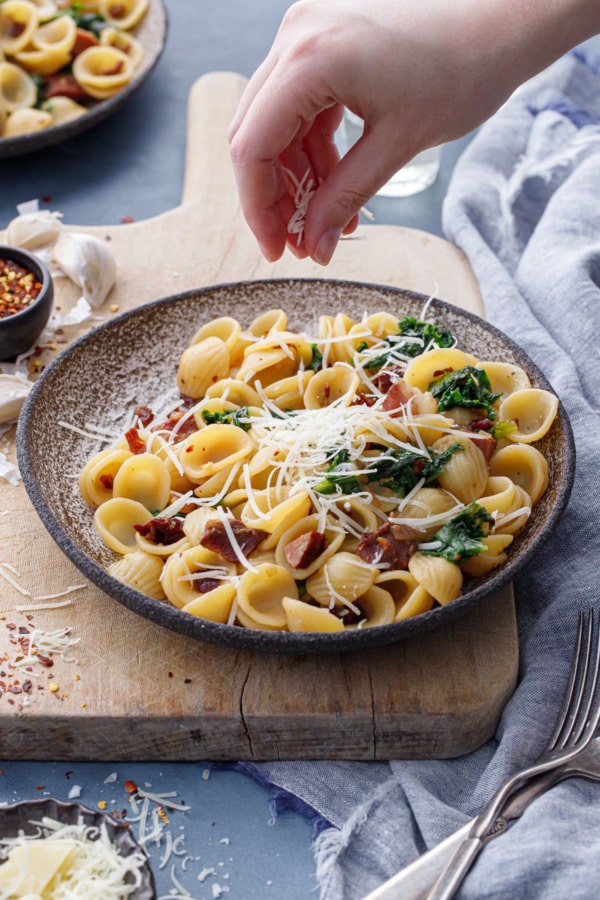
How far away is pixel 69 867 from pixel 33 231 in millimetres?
2874

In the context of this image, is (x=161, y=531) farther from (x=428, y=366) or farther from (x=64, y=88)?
A: (x=64, y=88)

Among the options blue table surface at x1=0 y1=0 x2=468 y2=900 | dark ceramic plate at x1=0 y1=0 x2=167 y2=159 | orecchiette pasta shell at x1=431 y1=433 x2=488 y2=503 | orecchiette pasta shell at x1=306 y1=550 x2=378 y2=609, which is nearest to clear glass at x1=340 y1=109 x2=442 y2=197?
blue table surface at x1=0 y1=0 x2=468 y2=900

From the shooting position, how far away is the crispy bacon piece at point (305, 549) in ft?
9.01

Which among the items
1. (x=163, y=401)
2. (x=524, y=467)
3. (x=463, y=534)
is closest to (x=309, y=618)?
(x=463, y=534)

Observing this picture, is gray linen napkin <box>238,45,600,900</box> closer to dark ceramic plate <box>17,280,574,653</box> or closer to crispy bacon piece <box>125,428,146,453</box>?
dark ceramic plate <box>17,280,574,653</box>

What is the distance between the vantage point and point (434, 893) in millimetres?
2227

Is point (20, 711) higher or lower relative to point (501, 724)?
lower

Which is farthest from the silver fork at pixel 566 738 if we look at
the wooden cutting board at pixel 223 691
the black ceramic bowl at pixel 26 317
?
the black ceramic bowl at pixel 26 317

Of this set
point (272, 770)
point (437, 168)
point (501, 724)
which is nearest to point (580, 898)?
point (501, 724)

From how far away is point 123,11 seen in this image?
5.73 m

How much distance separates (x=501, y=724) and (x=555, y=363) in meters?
1.49

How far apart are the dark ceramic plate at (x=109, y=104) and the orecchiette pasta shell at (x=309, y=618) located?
3.21m

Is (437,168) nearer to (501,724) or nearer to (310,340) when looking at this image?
(310,340)

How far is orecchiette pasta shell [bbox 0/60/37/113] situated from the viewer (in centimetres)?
517
